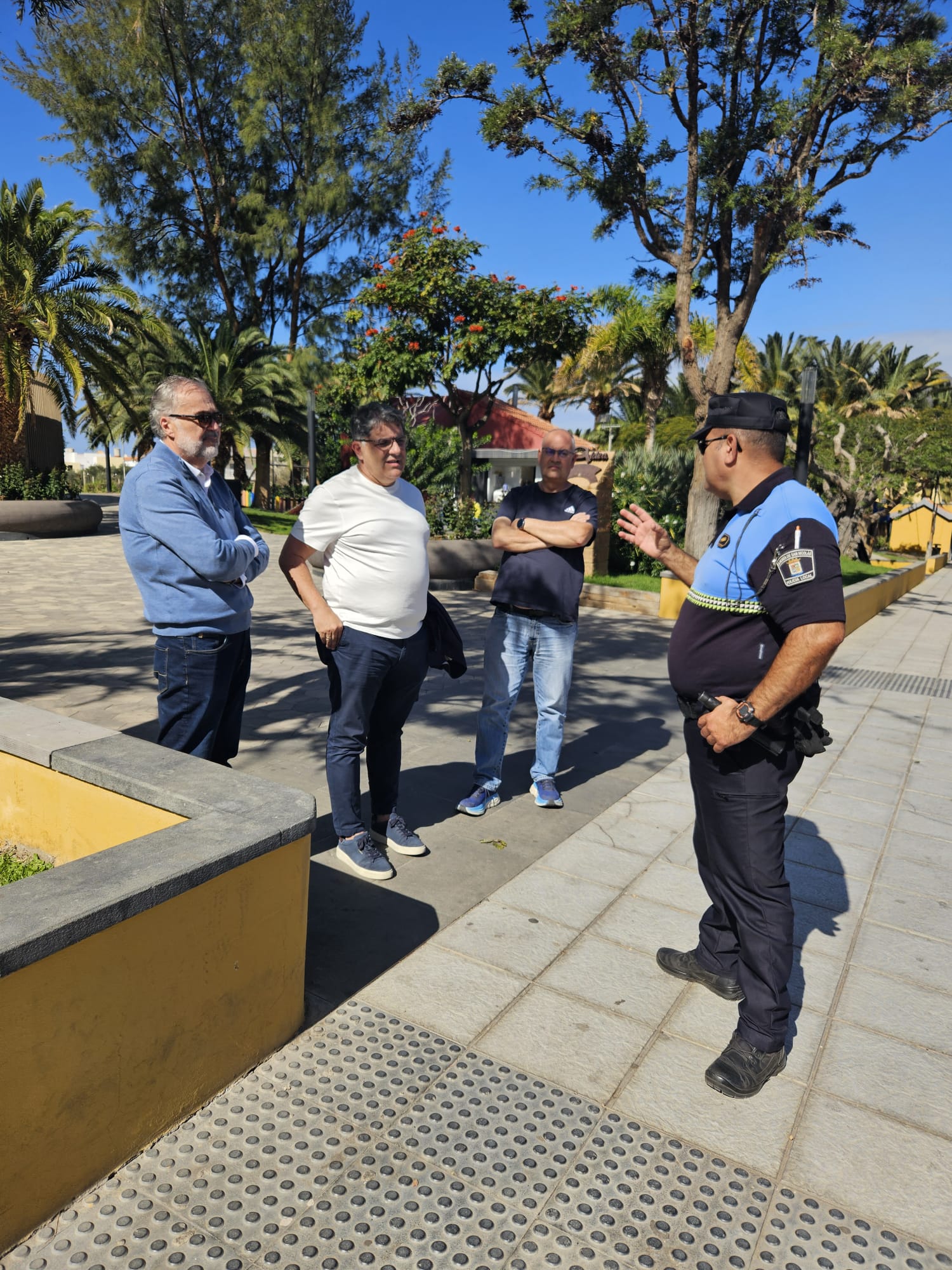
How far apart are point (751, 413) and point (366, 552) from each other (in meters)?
1.60

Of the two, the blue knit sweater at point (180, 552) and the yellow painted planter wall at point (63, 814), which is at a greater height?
the blue knit sweater at point (180, 552)

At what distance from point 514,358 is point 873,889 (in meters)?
14.1

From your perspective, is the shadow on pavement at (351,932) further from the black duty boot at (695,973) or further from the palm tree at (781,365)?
the palm tree at (781,365)

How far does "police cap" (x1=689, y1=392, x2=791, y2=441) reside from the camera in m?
2.48

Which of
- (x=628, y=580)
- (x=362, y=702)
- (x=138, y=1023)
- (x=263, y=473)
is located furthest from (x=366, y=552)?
(x=263, y=473)

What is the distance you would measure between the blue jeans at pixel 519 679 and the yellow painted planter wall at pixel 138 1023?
198cm

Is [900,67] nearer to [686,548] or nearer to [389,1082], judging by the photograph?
[686,548]

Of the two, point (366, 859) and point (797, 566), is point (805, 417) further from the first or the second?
point (797, 566)

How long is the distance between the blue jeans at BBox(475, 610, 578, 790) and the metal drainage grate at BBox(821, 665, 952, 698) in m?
4.85

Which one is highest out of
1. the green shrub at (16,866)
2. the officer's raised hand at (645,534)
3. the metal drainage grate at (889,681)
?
the officer's raised hand at (645,534)

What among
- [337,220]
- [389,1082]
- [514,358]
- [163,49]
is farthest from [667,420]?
[389,1082]

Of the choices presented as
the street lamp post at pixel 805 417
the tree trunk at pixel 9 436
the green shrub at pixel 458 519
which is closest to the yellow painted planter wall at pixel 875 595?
the street lamp post at pixel 805 417

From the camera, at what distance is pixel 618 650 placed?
931 cm

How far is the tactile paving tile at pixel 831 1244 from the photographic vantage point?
1.94m
